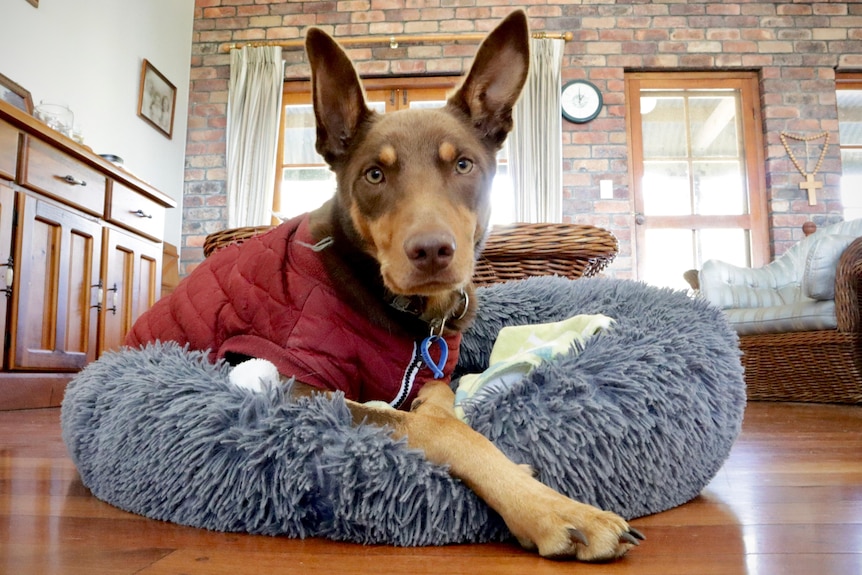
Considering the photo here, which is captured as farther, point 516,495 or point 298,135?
point 298,135

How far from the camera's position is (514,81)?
1495mm

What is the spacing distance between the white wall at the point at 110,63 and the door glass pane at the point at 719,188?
4.63 meters

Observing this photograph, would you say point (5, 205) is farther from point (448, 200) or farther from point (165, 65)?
point (165, 65)

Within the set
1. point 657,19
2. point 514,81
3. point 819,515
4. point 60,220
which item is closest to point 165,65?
point 60,220

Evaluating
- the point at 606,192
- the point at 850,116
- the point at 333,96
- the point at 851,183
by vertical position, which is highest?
the point at 850,116

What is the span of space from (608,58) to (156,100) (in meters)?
3.89

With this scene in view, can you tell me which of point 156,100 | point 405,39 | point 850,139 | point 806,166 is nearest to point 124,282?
point 156,100

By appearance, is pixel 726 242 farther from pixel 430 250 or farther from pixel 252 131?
pixel 430 250

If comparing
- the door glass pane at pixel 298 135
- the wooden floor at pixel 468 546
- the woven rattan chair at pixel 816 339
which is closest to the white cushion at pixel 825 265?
the woven rattan chair at pixel 816 339

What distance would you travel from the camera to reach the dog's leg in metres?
0.81

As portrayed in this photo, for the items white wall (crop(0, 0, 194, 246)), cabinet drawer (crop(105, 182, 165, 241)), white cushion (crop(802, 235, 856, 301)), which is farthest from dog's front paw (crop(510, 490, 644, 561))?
white wall (crop(0, 0, 194, 246))

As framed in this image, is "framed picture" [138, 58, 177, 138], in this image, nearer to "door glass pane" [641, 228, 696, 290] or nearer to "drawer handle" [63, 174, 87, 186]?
"drawer handle" [63, 174, 87, 186]

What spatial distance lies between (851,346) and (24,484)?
132 inches

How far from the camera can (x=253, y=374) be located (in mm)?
1253
